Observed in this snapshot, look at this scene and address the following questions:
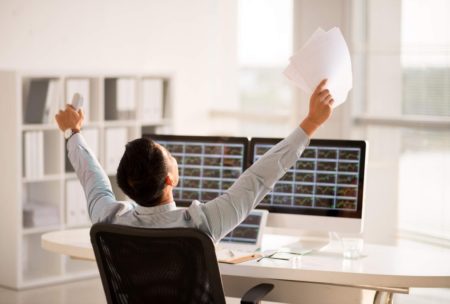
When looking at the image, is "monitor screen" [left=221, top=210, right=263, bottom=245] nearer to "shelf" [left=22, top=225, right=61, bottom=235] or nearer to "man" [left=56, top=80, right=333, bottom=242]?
"man" [left=56, top=80, right=333, bottom=242]

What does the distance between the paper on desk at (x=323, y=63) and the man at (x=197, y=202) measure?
0.36 m

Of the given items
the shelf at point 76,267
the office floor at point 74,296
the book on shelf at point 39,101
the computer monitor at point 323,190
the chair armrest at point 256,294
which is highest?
the book on shelf at point 39,101

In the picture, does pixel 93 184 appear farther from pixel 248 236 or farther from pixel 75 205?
pixel 75 205

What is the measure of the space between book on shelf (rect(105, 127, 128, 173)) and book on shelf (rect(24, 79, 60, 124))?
54 centimetres

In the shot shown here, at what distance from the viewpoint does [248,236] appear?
359cm

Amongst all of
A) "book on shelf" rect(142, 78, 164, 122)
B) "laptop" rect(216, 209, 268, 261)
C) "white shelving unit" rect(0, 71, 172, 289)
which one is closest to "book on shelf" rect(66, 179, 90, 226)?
"white shelving unit" rect(0, 71, 172, 289)

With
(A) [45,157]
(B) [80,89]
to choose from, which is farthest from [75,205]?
(B) [80,89]

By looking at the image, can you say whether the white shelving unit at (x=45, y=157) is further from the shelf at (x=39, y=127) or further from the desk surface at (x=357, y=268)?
the desk surface at (x=357, y=268)

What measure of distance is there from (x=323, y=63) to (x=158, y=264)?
0.95 metres

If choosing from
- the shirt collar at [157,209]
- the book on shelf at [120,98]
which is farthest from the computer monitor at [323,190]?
the book on shelf at [120,98]

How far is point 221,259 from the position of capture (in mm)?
3279

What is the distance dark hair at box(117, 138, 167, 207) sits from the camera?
98.0 inches

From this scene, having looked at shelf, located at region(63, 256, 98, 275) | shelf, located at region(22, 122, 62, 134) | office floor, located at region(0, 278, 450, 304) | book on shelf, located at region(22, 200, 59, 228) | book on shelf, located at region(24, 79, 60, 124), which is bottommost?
office floor, located at region(0, 278, 450, 304)

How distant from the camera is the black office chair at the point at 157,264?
239cm
